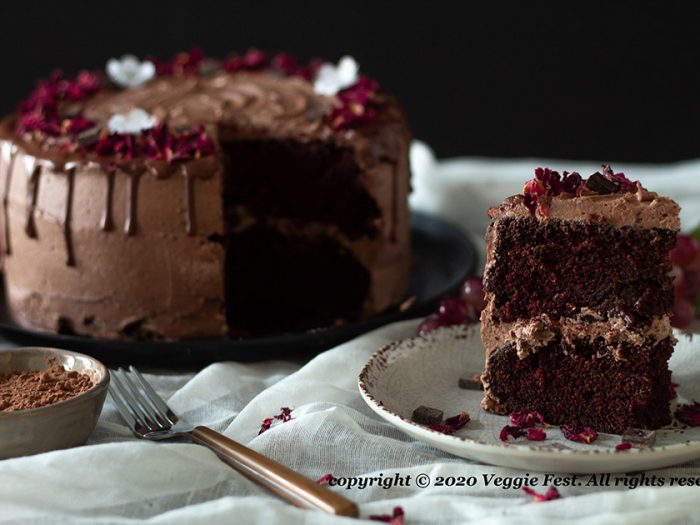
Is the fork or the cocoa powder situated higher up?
the cocoa powder

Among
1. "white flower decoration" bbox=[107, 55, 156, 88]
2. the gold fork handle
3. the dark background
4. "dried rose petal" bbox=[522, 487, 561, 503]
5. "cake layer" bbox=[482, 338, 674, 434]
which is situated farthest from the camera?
the dark background

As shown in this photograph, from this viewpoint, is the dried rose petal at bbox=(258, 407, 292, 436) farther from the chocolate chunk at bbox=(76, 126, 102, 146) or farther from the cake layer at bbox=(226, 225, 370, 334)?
the chocolate chunk at bbox=(76, 126, 102, 146)

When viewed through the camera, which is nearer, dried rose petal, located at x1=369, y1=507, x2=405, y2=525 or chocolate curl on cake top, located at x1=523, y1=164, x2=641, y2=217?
dried rose petal, located at x1=369, y1=507, x2=405, y2=525

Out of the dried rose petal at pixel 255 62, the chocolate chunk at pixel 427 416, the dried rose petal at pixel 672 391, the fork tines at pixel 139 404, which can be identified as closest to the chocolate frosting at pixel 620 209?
the dried rose petal at pixel 672 391

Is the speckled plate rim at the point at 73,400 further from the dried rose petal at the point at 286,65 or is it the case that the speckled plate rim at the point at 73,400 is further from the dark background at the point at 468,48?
the dark background at the point at 468,48

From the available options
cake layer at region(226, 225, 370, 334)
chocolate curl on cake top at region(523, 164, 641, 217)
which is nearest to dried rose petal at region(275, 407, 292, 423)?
chocolate curl on cake top at region(523, 164, 641, 217)

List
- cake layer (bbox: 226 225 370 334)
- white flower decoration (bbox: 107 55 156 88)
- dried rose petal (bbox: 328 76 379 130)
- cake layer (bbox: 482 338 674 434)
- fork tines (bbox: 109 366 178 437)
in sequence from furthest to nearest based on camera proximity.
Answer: white flower decoration (bbox: 107 55 156 88), cake layer (bbox: 226 225 370 334), dried rose petal (bbox: 328 76 379 130), fork tines (bbox: 109 366 178 437), cake layer (bbox: 482 338 674 434)

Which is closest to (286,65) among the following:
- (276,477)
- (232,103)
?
(232,103)
